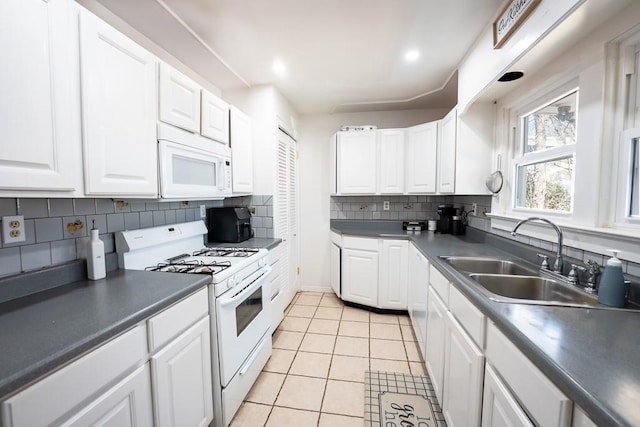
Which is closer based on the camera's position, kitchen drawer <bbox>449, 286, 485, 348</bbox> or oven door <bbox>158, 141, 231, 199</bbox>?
kitchen drawer <bbox>449, 286, 485, 348</bbox>

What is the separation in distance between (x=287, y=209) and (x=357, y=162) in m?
0.98

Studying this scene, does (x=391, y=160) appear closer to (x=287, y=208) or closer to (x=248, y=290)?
(x=287, y=208)

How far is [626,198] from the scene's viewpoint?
118 centimetres

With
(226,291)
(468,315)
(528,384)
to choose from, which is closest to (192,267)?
(226,291)

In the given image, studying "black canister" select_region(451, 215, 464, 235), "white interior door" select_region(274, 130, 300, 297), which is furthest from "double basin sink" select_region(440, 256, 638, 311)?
"white interior door" select_region(274, 130, 300, 297)

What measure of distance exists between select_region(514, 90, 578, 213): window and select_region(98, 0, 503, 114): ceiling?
2.30 ft

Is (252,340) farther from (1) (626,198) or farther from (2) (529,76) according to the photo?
(2) (529,76)

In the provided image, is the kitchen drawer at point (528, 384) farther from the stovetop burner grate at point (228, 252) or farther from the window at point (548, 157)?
the stovetop burner grate at point (228, 252)

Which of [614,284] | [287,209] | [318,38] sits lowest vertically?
[614,284]

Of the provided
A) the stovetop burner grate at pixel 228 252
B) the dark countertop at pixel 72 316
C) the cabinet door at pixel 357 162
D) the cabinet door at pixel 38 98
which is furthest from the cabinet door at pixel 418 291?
the cabinet door at pixel 38 98

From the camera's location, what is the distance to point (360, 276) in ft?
9.71

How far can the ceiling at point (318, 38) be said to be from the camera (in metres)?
1.55

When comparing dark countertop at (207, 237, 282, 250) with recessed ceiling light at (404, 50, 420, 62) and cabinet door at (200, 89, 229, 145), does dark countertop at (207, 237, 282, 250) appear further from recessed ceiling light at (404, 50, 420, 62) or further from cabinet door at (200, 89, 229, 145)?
recessed ceiling light at (404, 50, 420, 62)

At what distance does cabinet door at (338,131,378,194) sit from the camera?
10.2ft
